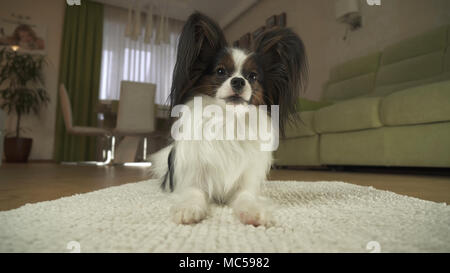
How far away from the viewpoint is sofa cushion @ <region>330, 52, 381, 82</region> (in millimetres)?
4055

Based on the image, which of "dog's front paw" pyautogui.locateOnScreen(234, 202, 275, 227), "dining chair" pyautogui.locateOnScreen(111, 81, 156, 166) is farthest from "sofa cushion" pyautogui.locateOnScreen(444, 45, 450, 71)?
"dining chair" pyautogui.locateOnScreen(111, 81, 156, 166)

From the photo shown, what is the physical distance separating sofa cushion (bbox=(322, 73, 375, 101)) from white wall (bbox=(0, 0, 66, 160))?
620 centimetres

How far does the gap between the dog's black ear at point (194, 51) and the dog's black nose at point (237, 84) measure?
0.62 feet

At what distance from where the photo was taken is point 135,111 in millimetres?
4730

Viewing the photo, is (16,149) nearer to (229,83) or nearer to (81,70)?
(81,70)

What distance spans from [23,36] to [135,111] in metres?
4.24

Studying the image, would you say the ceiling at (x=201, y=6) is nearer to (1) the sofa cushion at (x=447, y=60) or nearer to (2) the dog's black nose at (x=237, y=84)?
(1) the sofa cushion at (x=447, y=60)

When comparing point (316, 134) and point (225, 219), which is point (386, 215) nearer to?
point (225, 219)

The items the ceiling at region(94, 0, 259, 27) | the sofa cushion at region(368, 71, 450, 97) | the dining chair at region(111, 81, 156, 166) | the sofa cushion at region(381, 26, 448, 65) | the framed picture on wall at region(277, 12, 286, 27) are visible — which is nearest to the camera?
the sofa cushion at region(368, 71, 450, 97)

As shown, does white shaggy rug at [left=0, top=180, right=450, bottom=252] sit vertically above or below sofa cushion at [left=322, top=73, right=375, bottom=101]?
below

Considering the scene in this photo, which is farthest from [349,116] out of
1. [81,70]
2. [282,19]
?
[81,70]

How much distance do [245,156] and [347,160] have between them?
2229 mm

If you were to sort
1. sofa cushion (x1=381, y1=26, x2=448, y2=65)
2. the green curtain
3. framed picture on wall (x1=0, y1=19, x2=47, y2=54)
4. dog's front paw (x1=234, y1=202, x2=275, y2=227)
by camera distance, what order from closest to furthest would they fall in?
1. dog's front paw (x1=234, y1=202, x2=275, y2=227)
2. sofa cushion (x1=381, y1=26, x2=448, y2=65)
3. framed picture on wall (x1=0, y1=19, x2=47, y2=54)
4. the green curtain

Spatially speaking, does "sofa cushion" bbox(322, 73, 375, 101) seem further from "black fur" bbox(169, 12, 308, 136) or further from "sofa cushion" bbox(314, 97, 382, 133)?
"black fur" bbox(169, 12, 308, 136)
